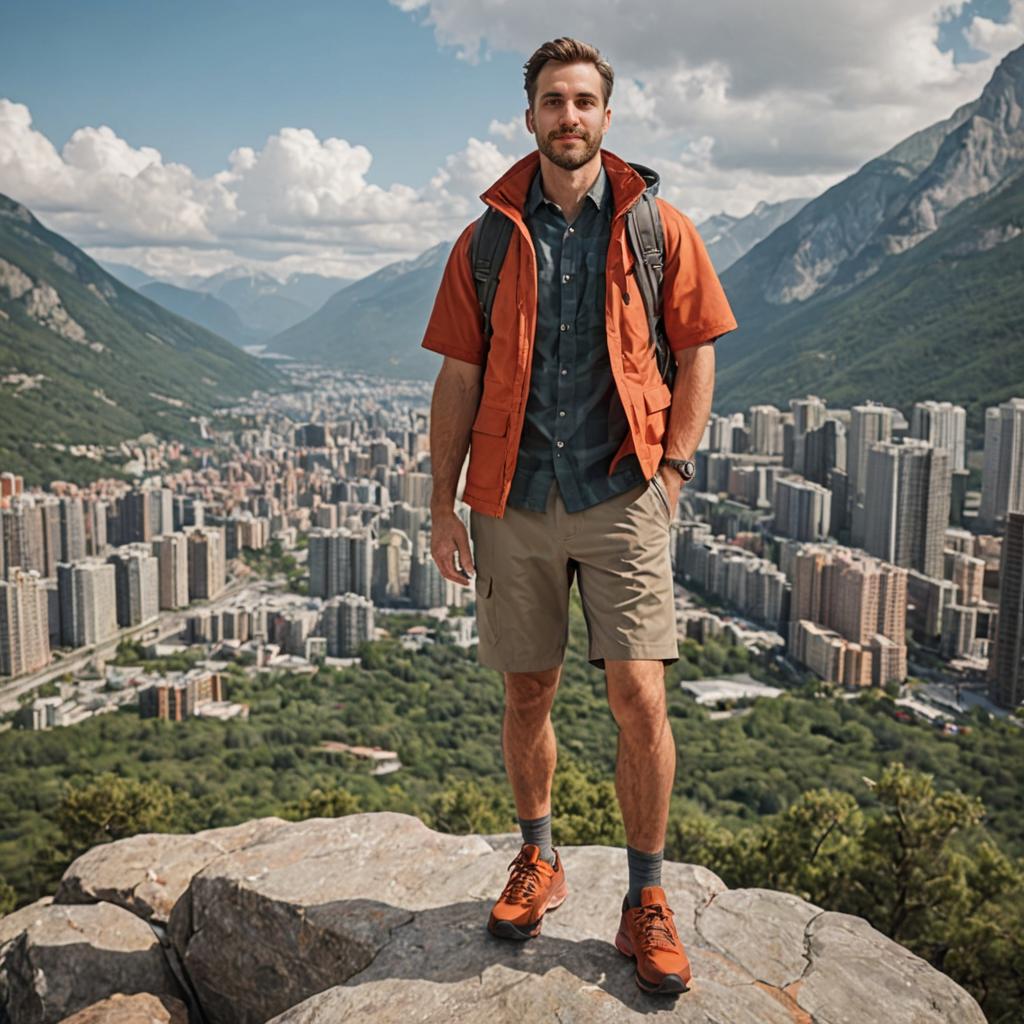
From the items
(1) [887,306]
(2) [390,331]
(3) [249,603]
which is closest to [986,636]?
(3) [249,603]

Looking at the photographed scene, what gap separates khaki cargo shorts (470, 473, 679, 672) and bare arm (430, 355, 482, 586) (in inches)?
2.7

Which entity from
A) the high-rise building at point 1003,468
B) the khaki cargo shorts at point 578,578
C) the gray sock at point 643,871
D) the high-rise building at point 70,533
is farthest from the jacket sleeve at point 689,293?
the high-rise building at point 70,533

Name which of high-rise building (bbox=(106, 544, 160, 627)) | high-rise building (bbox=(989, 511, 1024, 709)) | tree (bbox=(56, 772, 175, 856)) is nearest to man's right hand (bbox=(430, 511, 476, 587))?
tree (bbox=(56, 772, 175, 856))

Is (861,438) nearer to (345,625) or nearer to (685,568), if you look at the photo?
(685,568)

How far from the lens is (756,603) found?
19422 millimetres

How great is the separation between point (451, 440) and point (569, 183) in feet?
1.34

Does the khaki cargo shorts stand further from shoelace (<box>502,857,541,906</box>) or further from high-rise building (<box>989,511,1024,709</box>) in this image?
high-rise building (<box>989,511,1024,709</box>)

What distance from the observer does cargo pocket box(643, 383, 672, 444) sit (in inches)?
54.6

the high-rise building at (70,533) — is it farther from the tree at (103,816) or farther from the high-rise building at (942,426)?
the high-rise building at (942,426)

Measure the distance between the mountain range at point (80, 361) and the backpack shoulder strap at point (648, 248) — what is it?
31558mm

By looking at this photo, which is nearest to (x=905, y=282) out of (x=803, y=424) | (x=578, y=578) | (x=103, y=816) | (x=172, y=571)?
(x=803, y=424)

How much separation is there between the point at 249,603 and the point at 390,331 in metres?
89.9

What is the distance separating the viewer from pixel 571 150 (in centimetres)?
134

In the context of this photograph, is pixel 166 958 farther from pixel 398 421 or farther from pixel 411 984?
pixel 398 421
